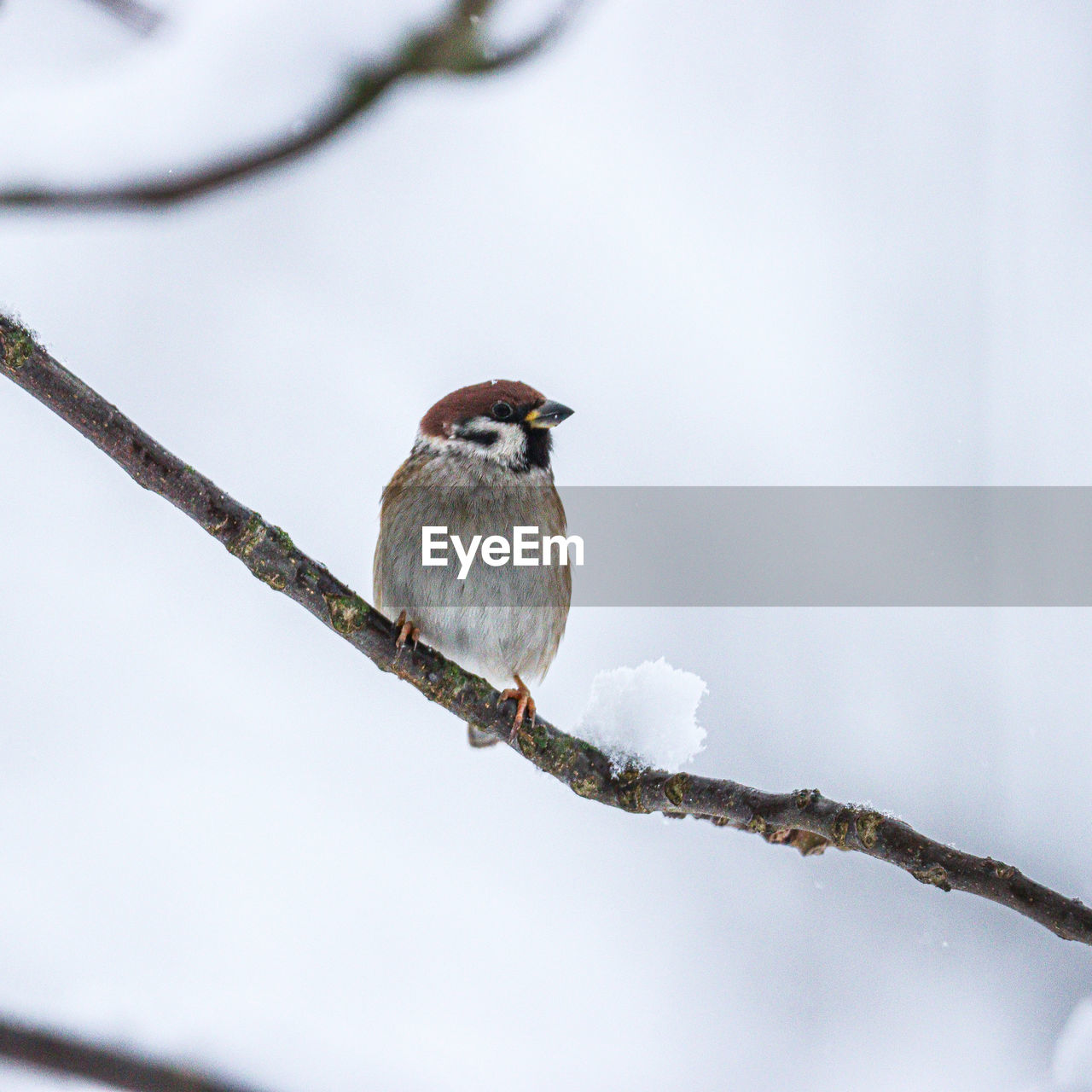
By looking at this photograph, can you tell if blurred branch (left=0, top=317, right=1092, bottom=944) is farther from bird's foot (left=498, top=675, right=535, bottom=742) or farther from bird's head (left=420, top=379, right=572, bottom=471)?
bird's head (left=420, top=379, right=572, bottom=471)

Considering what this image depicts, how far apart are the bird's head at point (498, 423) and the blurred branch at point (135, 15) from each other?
133 centimetres

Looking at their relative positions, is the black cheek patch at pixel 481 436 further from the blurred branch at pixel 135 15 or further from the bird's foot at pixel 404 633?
the blurred branch at pixel 135 15

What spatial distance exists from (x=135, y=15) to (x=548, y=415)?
1505 millimetres

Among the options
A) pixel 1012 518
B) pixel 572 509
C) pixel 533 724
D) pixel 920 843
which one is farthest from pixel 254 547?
pixel 1012 518

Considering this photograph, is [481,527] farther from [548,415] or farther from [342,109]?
[342,109]

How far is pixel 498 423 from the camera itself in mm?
3305

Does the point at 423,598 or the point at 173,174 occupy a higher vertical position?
the point at 173,174

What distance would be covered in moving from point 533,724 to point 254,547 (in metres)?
0.71

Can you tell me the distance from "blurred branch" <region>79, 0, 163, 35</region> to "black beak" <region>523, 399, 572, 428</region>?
1452 mm

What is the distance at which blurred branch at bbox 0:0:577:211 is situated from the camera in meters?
2.00

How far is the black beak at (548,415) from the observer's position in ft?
10.5

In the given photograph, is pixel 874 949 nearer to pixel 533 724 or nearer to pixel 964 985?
pixel 964 985

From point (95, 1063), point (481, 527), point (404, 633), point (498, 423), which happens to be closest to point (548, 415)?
point (498, 423)

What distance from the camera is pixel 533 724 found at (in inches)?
86.6
